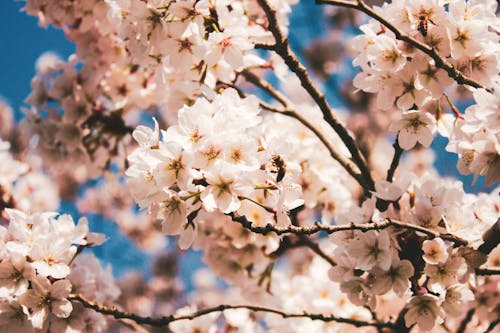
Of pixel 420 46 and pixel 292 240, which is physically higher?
pixel 420 46

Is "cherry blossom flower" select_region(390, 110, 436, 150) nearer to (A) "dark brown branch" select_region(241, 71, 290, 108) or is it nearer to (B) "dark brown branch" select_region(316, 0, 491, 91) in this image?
(B) "dark brown branch" select_region(316, 0, 491, 91)

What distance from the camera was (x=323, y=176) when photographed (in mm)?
2764

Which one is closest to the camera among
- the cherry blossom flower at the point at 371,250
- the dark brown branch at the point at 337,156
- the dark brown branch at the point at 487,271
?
the cherry blossom flower at the point at 371,250

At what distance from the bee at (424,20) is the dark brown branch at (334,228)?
0.67 metres

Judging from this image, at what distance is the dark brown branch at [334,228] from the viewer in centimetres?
165

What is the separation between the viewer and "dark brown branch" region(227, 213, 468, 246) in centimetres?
165

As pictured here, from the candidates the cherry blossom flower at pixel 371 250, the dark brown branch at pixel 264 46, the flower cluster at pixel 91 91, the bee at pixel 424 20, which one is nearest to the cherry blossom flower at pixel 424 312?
the cherry blossom flower at pixel 371 250

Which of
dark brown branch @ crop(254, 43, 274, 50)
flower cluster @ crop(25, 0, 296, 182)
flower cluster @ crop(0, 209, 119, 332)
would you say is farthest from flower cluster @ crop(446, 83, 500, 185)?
flower cluster @ crop(0, 209, 119, 332)

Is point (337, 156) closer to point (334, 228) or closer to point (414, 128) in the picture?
point (414, 128)

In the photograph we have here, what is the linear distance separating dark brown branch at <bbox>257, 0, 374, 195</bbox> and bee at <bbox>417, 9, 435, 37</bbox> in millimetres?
488

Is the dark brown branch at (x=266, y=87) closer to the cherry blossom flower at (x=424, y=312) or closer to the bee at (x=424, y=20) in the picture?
the bee at (x=424, y=20)

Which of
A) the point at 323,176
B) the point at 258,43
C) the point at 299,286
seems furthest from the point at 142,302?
the point at 258,43

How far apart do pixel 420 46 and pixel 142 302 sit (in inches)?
333

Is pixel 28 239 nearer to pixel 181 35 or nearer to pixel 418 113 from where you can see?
pixel 181 35
